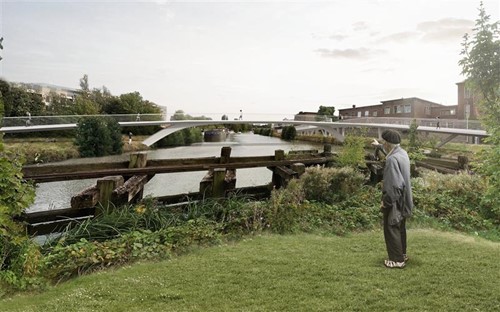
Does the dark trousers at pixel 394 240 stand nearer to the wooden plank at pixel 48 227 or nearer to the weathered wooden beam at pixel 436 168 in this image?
the wooden plank at pixel 48 227

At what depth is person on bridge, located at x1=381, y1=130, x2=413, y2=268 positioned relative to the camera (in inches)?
153

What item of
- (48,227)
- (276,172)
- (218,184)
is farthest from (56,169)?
(276,172)

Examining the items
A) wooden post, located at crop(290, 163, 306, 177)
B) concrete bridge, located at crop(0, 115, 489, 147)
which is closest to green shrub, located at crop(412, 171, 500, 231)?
wooden post, located at crop(290, 163, 306, 177)

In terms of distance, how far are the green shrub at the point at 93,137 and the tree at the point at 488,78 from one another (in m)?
26.3

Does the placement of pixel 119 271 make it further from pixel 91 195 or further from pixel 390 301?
pixel 390 301

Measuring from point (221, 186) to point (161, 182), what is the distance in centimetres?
647

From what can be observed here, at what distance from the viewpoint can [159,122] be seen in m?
33.0

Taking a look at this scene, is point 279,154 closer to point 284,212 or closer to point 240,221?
point 284,212

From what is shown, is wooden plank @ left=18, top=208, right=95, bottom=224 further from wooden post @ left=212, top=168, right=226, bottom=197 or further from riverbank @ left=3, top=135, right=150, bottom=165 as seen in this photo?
riverbank @ left=3, top=135, right=150, bottom=165

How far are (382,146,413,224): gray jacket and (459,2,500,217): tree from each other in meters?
3.65

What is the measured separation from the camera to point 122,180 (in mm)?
6523

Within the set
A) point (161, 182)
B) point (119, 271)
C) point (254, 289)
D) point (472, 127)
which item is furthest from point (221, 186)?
point (472, 127)

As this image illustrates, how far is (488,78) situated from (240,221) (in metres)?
6.15

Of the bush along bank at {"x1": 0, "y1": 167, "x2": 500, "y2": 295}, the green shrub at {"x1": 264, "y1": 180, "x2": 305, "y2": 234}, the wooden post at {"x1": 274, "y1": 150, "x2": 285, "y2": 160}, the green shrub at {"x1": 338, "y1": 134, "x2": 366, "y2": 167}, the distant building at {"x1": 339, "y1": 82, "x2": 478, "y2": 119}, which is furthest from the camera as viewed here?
the distant building at {"x1": 339, "y1": 82, "x2": 478, "y2": 119}
